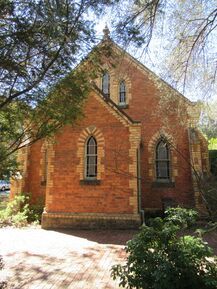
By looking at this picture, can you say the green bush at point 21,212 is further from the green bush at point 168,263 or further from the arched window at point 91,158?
the green bush at point 168,263

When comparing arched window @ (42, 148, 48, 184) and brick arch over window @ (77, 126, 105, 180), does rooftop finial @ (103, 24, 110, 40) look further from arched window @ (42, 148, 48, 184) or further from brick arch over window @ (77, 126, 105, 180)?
arched window @ (42, 148, 48, 184)

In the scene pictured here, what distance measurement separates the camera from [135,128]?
13.7 m

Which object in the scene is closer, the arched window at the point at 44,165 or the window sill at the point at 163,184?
the window sill at the point at 163,184

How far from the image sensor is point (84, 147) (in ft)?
46.4

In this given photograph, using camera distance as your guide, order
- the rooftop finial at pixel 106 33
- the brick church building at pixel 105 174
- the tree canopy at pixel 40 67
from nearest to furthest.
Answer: the tree canopy at pixel 40 67
the rooftop finial at pixel 106 33
the brick church building at pixel 105 174

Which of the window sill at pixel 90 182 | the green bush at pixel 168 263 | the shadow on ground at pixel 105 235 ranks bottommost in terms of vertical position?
the shadow on ground at pixel 105 235

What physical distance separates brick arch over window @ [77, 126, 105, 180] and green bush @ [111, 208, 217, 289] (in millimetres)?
7990

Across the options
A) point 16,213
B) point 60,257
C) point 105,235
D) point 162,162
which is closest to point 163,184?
point 162,162

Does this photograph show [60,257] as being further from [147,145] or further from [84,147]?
[147,145]

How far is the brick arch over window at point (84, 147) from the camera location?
45.3 ft

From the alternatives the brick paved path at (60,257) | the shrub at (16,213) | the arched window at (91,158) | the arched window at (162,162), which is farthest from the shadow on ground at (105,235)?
the arched window at (162,162)

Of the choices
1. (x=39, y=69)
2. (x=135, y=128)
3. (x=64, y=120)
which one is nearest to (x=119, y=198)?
(x=135, y=128)

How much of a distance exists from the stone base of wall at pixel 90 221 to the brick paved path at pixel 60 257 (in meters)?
0.56

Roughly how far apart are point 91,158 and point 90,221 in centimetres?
310
